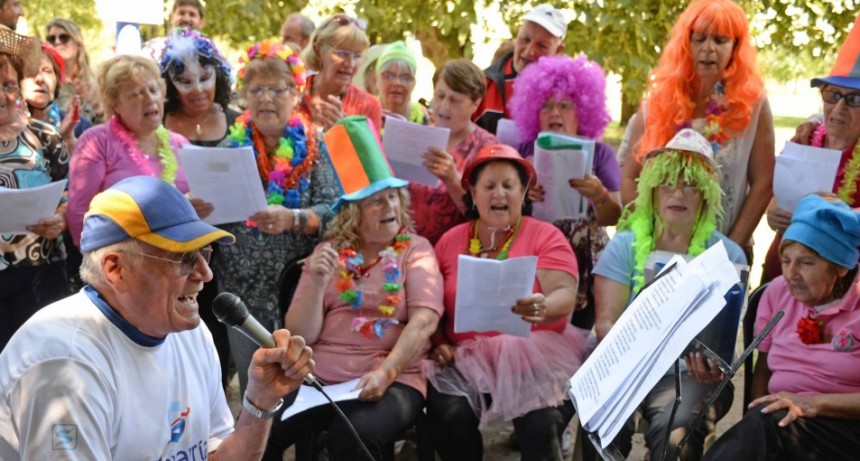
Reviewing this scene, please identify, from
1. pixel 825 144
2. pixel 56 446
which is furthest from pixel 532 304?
pixel 56 446

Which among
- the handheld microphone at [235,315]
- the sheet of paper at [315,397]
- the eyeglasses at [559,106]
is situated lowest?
the sheet of paper at [315,397]

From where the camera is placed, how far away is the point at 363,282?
4.30 m

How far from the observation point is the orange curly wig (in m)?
4.48

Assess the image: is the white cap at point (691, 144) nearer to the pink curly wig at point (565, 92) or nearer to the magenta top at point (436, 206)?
the pink curly wig at point (565, 92)

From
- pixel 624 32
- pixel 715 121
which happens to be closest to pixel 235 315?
pixel 715 121

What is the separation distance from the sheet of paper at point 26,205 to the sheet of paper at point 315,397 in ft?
4.48

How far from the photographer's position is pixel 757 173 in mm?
4590

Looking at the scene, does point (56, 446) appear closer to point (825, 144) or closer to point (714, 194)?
point (714, 194)

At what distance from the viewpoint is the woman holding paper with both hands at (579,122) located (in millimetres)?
4820

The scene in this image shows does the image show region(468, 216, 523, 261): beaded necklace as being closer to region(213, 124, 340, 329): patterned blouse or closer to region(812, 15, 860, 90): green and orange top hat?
region(213, 124, 340, 329): patterned blouse

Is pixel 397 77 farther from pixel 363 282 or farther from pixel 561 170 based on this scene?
pixel 363 282

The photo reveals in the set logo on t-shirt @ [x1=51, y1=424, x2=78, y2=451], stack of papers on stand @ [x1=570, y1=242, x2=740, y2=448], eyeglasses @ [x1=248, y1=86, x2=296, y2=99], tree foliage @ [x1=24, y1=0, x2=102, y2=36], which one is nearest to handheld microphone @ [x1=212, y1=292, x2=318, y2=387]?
logo on t-shirt @ [x1=51, y1=424, x2=78, y2=451]

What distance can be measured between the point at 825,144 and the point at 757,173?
335mm

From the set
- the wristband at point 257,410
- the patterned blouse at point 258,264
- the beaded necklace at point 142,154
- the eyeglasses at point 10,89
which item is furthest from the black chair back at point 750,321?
the eyeglasses at point 10,89
